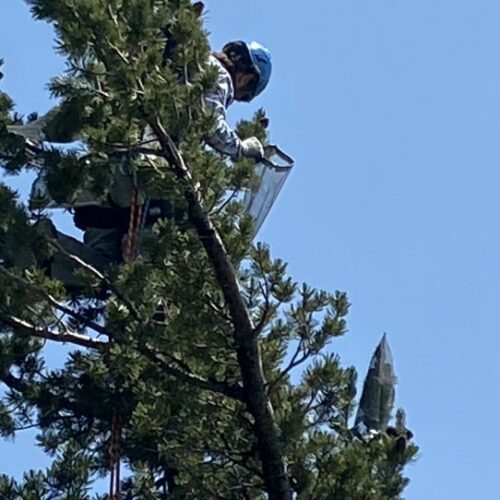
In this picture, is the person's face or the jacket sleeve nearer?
the jacket sleeve

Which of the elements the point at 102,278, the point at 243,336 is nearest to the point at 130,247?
the point at 102,278

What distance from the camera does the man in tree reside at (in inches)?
427

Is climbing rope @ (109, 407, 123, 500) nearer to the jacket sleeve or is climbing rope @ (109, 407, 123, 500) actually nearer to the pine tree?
the pine tree

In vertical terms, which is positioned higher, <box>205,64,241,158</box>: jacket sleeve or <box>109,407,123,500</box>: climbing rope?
<box>205,64,241,158</box>: jacket sleeve

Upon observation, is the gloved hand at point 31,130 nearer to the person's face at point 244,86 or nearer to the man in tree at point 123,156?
the man in tree at point 123,156

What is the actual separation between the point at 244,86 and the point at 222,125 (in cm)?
86

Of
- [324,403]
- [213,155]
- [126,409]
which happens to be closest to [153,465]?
[126,409]

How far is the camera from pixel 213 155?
10539mm

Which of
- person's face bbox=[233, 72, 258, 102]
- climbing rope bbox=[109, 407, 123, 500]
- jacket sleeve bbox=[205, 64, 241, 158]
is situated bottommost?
climbing rope bbox=[109, 407, 123, 500]

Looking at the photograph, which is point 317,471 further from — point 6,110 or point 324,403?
point 6,110

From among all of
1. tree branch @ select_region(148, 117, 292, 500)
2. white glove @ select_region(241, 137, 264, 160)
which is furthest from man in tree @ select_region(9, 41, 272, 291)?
tree branch @ select_region(148, 117, 292, 500)

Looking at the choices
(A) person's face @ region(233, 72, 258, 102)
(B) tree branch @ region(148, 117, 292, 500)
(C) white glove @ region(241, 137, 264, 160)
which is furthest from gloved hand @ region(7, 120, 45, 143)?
(A) person's face @ region(233, 72, 258, 102)

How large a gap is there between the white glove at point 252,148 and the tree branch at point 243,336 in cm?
66

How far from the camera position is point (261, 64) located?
11797 millimetres
